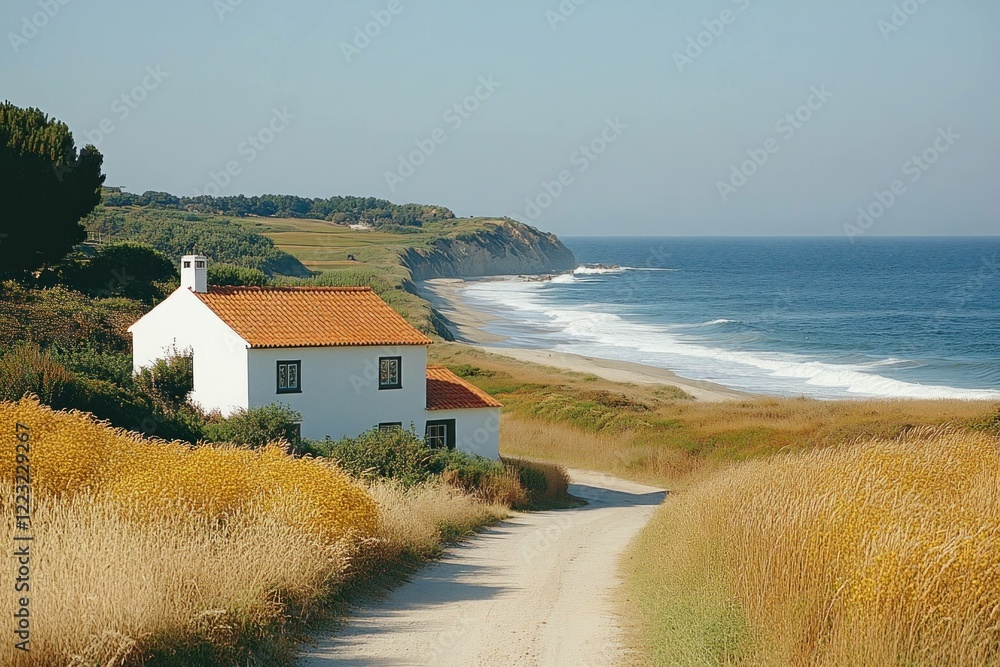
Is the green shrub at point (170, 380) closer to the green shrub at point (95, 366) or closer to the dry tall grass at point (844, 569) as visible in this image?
the green shrub at point (95, 366)

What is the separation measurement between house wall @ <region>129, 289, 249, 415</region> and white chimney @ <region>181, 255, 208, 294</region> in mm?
263

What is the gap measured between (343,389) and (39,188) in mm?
16418

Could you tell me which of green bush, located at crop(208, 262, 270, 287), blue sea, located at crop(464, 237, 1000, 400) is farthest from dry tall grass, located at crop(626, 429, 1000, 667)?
blue sea, located at crop(464, 237, 1000, 400)

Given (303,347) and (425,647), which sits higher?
(303,347)

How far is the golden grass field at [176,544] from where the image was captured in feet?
24.8

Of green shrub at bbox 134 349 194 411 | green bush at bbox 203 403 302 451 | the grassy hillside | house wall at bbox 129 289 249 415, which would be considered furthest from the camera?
the grassy hillside

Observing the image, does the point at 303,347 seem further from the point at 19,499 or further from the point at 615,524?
the point at 19,499

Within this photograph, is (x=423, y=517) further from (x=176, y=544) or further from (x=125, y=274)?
(x=125, y=274)

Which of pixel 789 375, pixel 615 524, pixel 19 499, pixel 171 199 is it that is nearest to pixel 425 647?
A: pixel 19 499

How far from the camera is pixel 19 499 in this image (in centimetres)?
1035

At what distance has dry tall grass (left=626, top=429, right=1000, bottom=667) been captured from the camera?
708 cm

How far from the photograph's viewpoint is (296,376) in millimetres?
27766

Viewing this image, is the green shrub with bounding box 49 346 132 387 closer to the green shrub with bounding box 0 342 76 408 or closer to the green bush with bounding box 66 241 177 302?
the green shrub with bounding box 0 342 76 408

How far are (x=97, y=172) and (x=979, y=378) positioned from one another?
2066 inches
